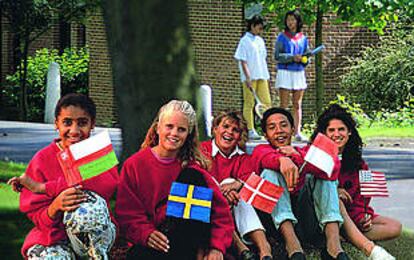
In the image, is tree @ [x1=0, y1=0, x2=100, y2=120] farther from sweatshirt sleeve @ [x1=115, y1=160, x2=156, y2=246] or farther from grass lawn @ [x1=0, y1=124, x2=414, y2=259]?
sweatshirt sleeve @ [x1=115, y1=160, x2=156, y2=246]

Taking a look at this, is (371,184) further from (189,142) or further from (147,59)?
(147,59)

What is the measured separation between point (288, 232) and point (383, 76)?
16.4 metres

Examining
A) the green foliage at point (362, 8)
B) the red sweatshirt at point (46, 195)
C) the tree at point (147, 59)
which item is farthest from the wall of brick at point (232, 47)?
the red sweatshirt at point (46, 195)

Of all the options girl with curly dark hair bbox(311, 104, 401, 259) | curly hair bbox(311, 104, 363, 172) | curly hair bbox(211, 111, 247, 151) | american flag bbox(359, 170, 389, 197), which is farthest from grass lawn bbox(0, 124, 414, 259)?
curly hair bbox(211, 111, 247, 151)

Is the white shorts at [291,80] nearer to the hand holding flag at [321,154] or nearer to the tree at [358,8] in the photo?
the tree at [358,8]

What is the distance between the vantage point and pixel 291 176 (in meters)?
7.56

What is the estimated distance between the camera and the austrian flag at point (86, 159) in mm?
6680

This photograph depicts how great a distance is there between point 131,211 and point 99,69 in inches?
813

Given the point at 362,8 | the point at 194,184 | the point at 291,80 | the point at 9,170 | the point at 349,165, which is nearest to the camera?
the point at 194,184

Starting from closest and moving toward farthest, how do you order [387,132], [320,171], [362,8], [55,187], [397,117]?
[55,187] < [320,171] < [362,8] < [387,132] < [397,117]

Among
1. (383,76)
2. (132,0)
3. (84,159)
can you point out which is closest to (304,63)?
(383,76)

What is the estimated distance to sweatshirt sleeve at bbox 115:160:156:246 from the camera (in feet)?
23.1

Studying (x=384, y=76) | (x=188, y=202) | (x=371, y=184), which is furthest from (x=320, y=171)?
(x=384, y=76)

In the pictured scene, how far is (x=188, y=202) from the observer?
6.96 m
